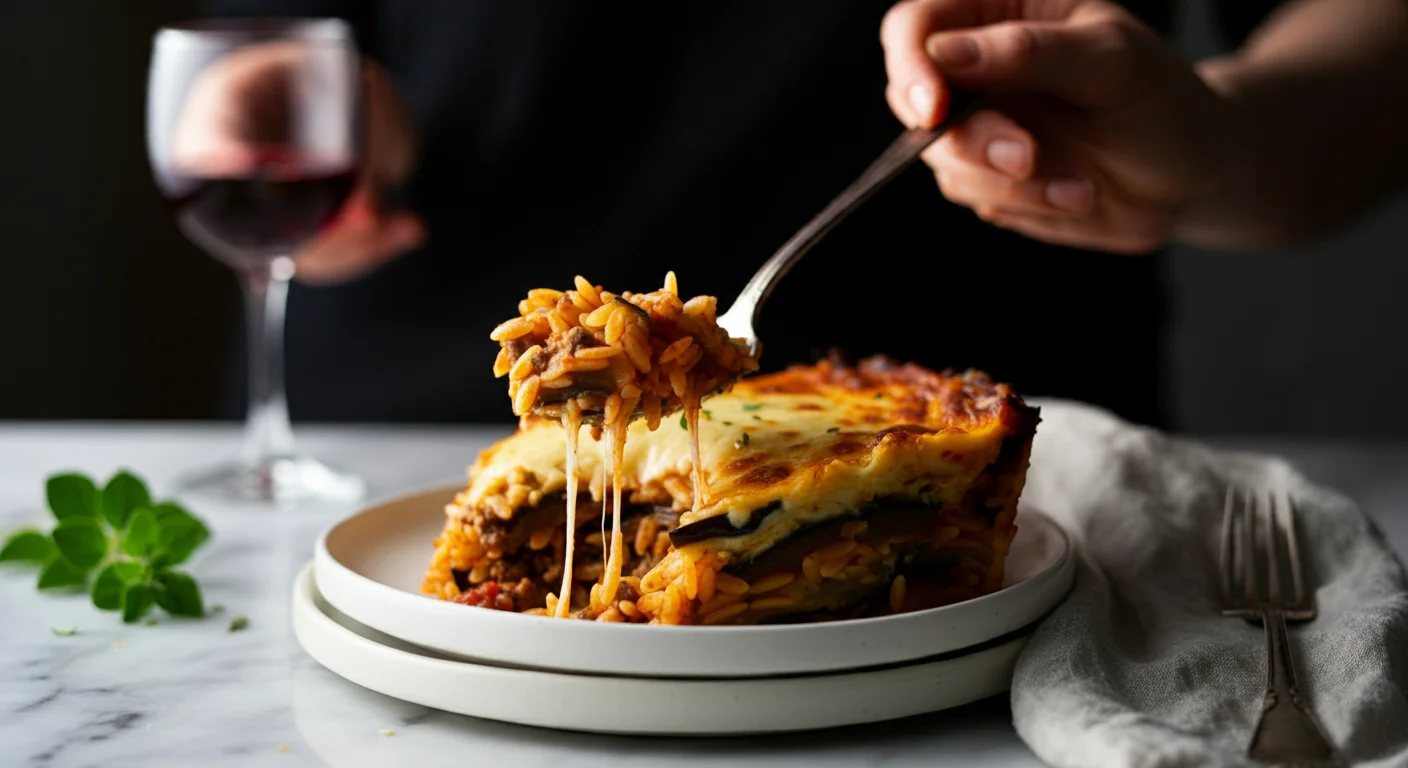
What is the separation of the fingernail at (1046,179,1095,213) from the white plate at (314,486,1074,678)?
982mm

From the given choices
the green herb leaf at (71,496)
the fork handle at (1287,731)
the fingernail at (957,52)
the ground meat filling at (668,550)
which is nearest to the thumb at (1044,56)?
the fingernail at (957,52)

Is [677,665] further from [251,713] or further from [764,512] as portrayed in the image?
[251,713]

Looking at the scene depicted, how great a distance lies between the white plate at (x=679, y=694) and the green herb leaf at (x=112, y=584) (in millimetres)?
583

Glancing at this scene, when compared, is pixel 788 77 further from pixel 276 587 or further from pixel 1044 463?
pixel 276 587

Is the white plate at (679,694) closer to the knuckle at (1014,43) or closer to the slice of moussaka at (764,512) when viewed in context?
the slice of moussaka at (764,512)

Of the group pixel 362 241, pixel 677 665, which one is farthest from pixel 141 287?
pixel 677 665

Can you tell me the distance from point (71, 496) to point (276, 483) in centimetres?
59

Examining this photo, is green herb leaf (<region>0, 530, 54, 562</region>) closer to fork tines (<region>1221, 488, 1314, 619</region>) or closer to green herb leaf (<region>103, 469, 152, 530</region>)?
green herb leaf (<region>103, 469, 152, 530</region>)

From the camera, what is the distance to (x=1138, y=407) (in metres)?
3.55

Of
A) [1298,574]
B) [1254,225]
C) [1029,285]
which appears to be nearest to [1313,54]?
[1254,225]

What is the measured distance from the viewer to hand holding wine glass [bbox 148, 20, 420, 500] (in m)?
2.58

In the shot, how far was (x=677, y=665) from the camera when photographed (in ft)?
4.33

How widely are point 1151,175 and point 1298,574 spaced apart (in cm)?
93

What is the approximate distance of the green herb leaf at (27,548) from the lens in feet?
6.64
